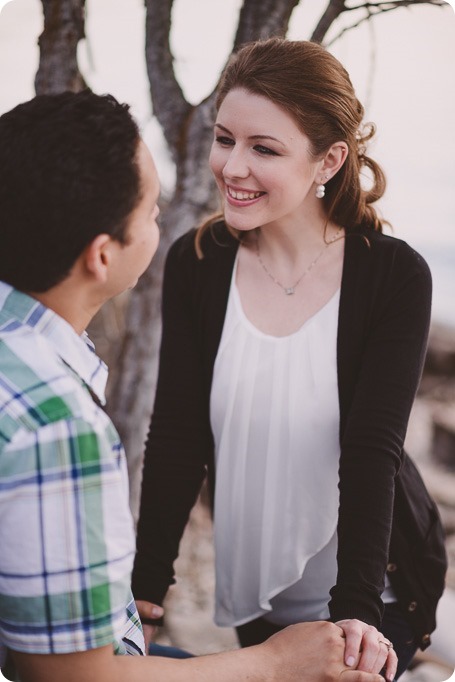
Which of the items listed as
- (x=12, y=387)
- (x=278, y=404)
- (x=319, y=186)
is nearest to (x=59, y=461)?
(x=12, y=387)

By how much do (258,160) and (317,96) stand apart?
0.21 m

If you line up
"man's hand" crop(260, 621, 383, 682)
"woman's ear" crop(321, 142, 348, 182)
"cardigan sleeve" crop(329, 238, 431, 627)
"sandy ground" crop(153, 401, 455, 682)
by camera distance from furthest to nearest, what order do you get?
"sandy ground" crop(153, 401, 455, 682) → "woman's ear" crop(321, 142, 348, 182) → "cardigan sleeve" crop(329, 238, 431, 627) → "man's hand" crop(260, 621, 383, 682)

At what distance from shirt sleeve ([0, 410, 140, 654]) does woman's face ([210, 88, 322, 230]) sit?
2.80ft

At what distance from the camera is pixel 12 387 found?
1.01m

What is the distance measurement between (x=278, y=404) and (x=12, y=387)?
2.89ft

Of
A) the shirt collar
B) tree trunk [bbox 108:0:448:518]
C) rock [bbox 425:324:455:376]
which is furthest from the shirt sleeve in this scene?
rock [bbox 425:324:455:376]

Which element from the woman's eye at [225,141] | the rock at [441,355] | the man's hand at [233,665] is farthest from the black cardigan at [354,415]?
the rock at [441,355]

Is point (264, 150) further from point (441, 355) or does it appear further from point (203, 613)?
point (441, 355)

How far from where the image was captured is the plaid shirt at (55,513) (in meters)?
→ 0.97

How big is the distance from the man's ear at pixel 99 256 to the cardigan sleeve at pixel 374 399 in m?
0.74

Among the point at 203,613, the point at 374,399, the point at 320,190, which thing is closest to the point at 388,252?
the point at 320,190

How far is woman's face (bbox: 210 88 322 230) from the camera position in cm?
169

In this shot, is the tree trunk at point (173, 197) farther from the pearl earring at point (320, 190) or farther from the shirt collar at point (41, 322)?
the shirt collar at point (41, 322)

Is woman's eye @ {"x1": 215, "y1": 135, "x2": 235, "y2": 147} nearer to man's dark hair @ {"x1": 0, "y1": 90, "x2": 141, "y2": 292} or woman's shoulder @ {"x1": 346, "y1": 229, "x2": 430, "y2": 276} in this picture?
woman's shoulder @ {"x1": 346, "y1": 229, "x2": 430, "y2": 276}
